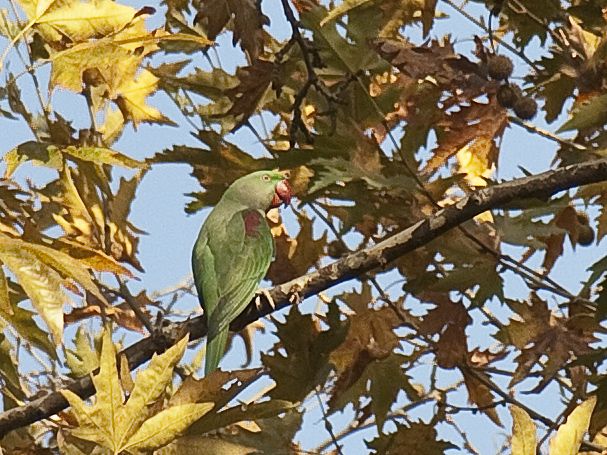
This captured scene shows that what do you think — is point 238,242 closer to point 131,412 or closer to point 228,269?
point 228,269

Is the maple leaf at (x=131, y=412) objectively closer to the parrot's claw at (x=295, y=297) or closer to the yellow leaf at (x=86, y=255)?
the yellow leaf at (x=86, y=255)

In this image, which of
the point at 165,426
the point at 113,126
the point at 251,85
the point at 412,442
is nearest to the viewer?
the point at 165,426

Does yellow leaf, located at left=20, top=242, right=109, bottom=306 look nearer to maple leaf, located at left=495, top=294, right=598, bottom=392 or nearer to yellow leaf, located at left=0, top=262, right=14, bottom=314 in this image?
yellow leaf, located at left=0, top=262, right=14, bottom=314

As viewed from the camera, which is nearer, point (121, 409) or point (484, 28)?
point (121, 409)

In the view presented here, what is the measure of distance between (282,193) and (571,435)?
1.43 metres

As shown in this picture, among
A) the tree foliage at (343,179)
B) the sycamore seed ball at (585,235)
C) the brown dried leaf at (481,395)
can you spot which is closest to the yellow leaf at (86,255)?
the tree foliage at (343,179)

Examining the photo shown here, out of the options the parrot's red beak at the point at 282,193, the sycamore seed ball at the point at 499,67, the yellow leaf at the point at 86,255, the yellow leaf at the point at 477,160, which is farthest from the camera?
the parrot's red beak at the point at 282,193

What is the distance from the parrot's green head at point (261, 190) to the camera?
2.95 metres

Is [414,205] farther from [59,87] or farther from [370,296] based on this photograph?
[59,87]

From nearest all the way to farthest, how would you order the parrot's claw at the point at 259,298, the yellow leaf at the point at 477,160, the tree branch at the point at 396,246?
the tree branch at the point at 396,246 < the parrot's claw at the point at 259,298 < the yellow leaf at the point at 477,160

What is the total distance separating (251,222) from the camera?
9.80ft

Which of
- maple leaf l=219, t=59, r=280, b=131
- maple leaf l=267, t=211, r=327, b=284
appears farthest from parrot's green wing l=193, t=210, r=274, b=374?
maple leaf l=219, t=59, r=280, b=131

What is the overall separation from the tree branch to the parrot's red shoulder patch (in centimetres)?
70

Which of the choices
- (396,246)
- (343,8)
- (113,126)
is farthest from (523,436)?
(113,126)
